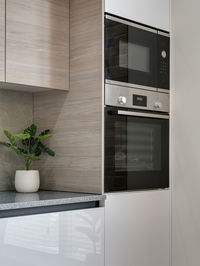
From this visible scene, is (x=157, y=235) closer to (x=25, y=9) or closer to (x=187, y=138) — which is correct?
(x=187, y=138)

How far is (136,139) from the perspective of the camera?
278 centimetres

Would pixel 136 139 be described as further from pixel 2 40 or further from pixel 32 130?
pixel 2 40

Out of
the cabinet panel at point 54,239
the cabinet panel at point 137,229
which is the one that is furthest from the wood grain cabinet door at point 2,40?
the cabinet panel at point 137,229

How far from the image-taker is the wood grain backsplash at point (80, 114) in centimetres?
262

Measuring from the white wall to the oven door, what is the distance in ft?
0.28

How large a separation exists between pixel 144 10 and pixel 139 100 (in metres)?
0.55

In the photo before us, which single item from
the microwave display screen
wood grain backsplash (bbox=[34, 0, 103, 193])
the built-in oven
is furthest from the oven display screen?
wood grain backsplash (bbox=[34, 0, 103, 193])

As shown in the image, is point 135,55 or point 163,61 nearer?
point 135,55

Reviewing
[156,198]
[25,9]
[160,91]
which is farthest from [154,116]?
[25,9]

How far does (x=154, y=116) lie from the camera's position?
2887 mm

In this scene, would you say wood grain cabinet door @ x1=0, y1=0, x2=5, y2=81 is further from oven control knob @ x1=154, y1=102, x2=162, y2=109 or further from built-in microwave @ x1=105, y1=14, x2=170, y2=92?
oven control knob @ x1=154, y1=102, x2=162, y2=109

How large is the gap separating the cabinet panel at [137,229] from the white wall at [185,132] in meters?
0.08

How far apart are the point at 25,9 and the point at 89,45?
40cm

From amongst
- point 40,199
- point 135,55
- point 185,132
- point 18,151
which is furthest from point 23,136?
point 185,132
